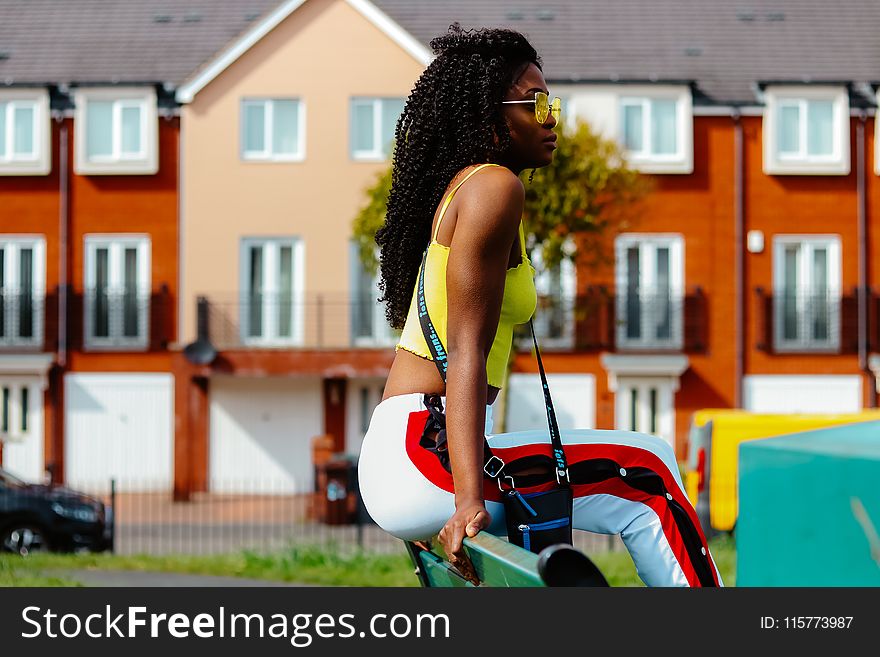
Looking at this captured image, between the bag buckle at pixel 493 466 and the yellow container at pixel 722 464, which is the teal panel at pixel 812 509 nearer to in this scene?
the bag buckle at pixel 493 466

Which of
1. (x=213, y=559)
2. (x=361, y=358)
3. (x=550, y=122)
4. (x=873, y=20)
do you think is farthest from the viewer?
(x=873, y=20)

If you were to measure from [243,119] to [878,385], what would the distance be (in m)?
15.1

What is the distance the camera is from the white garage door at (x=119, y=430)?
3014cm

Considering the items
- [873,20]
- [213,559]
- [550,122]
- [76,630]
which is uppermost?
[873,20]

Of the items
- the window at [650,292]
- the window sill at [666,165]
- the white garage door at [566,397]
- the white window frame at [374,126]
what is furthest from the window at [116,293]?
the window sill at [666,165]

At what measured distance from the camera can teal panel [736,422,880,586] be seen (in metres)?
3.55

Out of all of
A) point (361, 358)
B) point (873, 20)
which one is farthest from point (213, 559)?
point (873, 20)

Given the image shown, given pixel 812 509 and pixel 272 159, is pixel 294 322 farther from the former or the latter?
pixel 812 509

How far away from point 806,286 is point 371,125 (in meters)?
10.3

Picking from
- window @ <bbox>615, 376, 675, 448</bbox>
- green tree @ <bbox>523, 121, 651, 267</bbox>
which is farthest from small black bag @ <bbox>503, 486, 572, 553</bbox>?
window @ <bbox>615, 376, 675, 448</bbox>

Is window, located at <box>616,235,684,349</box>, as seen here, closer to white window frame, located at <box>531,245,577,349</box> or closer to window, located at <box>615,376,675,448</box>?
window, located at <box>615,376,675,448</box>

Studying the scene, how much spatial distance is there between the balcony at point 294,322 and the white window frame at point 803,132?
368 inches

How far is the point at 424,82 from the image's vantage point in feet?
9.73

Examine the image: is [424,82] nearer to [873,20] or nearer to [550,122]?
[550,122]
